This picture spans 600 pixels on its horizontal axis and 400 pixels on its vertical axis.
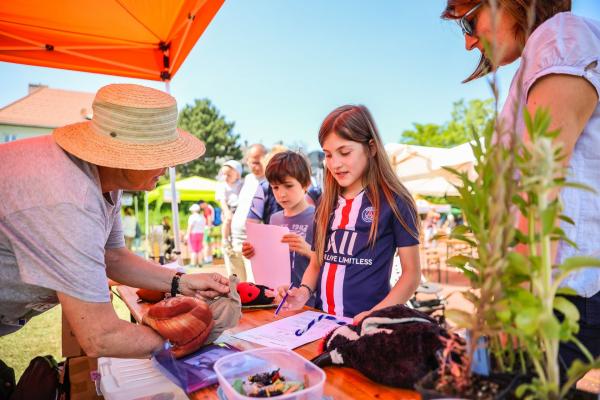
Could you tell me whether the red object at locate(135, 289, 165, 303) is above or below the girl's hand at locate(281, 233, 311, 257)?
below

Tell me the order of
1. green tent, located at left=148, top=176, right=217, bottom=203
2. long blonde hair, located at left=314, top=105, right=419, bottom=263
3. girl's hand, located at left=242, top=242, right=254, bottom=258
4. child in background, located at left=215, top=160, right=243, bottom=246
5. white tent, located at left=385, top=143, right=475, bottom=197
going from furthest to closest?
green tent, located at left=148, top=176, right=217, bottom=203 → white tent, located at left=385, top=143, right=475, bottom=197 → child in background, located at left=215, top=160, right=243, bottom=246 → girl's hand, located at left=242, top=242, right=254, bottom=258 → long blonde hair, located at left=314, top=105, right=419, bottom=263

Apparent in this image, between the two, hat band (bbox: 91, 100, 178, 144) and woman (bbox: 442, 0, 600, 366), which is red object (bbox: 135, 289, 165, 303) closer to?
hat band (bbox: 91, 100, 178, 144)

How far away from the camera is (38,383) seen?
1487 mm

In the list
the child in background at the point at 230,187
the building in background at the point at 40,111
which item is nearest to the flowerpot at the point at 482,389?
the child in background at the point at 230,187

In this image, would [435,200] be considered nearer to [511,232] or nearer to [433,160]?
[433,160]

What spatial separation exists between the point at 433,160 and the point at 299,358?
8.06 metres

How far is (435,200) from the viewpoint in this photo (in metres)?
31.8

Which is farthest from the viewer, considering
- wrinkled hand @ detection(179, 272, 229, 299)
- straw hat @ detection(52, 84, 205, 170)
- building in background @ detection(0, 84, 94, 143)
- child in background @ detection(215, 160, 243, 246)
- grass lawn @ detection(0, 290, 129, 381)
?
building in background @ detection(0, 84, 94, 143)

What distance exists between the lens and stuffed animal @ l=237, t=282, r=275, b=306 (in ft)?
5.80

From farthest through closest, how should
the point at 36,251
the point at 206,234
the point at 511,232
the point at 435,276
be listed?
the point at 206,234, the point at 435,276, the point at 36,251, the point at 511,232

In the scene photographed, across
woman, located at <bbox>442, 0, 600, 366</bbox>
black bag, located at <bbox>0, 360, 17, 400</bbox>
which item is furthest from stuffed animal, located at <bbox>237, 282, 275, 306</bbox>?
woman, located at <bbox>442, 0, 600, 366</bbox>

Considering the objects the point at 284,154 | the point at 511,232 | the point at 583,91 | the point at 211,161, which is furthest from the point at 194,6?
the point at 211,161

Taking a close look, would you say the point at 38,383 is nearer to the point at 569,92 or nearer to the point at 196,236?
the point at 569,92

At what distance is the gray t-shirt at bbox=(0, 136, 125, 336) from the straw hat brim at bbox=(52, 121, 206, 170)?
0.05m
